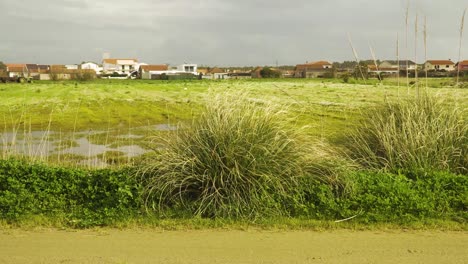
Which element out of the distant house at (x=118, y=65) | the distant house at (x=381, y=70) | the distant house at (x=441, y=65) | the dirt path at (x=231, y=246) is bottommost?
the dirt path at (x=231, y=246)

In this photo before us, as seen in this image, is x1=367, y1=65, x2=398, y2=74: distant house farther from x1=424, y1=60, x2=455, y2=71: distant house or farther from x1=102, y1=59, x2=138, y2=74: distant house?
x1=102, y1=59, x2=138, y2=74: distant house

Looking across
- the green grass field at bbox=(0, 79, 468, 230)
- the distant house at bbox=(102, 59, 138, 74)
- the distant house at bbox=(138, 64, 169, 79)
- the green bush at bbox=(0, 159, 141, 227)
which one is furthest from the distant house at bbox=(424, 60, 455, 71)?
the distant house at bbox=(102, 59, 138, 74)

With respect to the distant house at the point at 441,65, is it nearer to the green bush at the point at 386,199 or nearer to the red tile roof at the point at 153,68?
the green bush at the point at 386,199

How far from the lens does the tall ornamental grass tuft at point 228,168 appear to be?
611 cm

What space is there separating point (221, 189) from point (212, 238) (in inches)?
39.8

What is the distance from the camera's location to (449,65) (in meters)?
11.6

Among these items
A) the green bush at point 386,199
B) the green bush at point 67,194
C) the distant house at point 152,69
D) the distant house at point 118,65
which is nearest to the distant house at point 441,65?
the green bush at point 386,199

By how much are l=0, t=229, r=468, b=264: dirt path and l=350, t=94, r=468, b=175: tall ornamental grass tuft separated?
1.91 metres

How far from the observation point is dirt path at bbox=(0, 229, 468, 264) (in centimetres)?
471

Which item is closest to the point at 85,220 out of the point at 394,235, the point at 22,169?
the point at 22,169

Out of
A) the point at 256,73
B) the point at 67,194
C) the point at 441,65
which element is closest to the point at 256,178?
the point at 67,194

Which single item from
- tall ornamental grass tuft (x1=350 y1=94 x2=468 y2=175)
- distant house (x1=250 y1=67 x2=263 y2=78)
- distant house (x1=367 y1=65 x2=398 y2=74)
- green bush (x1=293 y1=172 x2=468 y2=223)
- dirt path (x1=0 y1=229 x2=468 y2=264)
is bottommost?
dirt path (x1=0 y1=229 x2=468 y2=264)

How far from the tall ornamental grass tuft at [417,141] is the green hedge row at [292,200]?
2.11ft

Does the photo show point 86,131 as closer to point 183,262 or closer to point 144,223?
point 144,223
